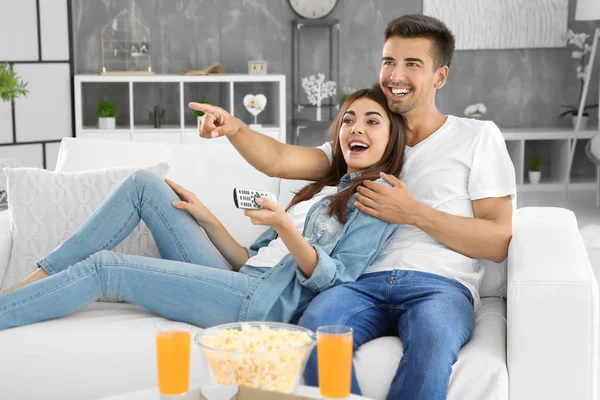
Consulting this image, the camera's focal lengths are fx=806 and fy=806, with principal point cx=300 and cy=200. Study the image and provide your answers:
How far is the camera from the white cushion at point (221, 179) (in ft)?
8.76

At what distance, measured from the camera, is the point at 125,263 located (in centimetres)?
205

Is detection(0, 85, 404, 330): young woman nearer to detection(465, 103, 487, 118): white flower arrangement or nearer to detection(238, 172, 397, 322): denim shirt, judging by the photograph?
detection(238, 172, 397, 322): denim shirt

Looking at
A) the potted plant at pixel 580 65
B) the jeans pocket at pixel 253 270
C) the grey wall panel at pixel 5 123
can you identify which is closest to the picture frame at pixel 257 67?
the grey wall panel at pixel 5 123

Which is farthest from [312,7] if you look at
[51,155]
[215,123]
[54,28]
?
[215,123]

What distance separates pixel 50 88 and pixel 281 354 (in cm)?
496

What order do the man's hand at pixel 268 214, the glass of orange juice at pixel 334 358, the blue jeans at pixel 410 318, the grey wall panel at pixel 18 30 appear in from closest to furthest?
the glass of orange juice at pixel 334 358 < the blue jeans at pixel 410 318 < the man's hand at pixel 268 214 < the grey wall panel at pixel 18 30

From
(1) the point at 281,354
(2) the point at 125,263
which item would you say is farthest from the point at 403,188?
(1) the point at 281,354

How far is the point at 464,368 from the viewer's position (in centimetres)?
183

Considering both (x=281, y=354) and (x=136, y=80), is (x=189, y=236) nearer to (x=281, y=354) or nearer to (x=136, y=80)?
(x=281, y=354)

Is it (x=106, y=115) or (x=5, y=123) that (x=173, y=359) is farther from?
(x=106, y=115)

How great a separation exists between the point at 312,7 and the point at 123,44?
148 cm

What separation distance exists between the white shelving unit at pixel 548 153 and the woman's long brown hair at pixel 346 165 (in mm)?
4089

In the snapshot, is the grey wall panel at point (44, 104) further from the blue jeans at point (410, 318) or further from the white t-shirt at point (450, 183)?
the blue jeans at point (410, 318)

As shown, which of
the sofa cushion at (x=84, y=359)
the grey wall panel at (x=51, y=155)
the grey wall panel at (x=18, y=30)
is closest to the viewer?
the sofa cushion at (x=84, y=359)
